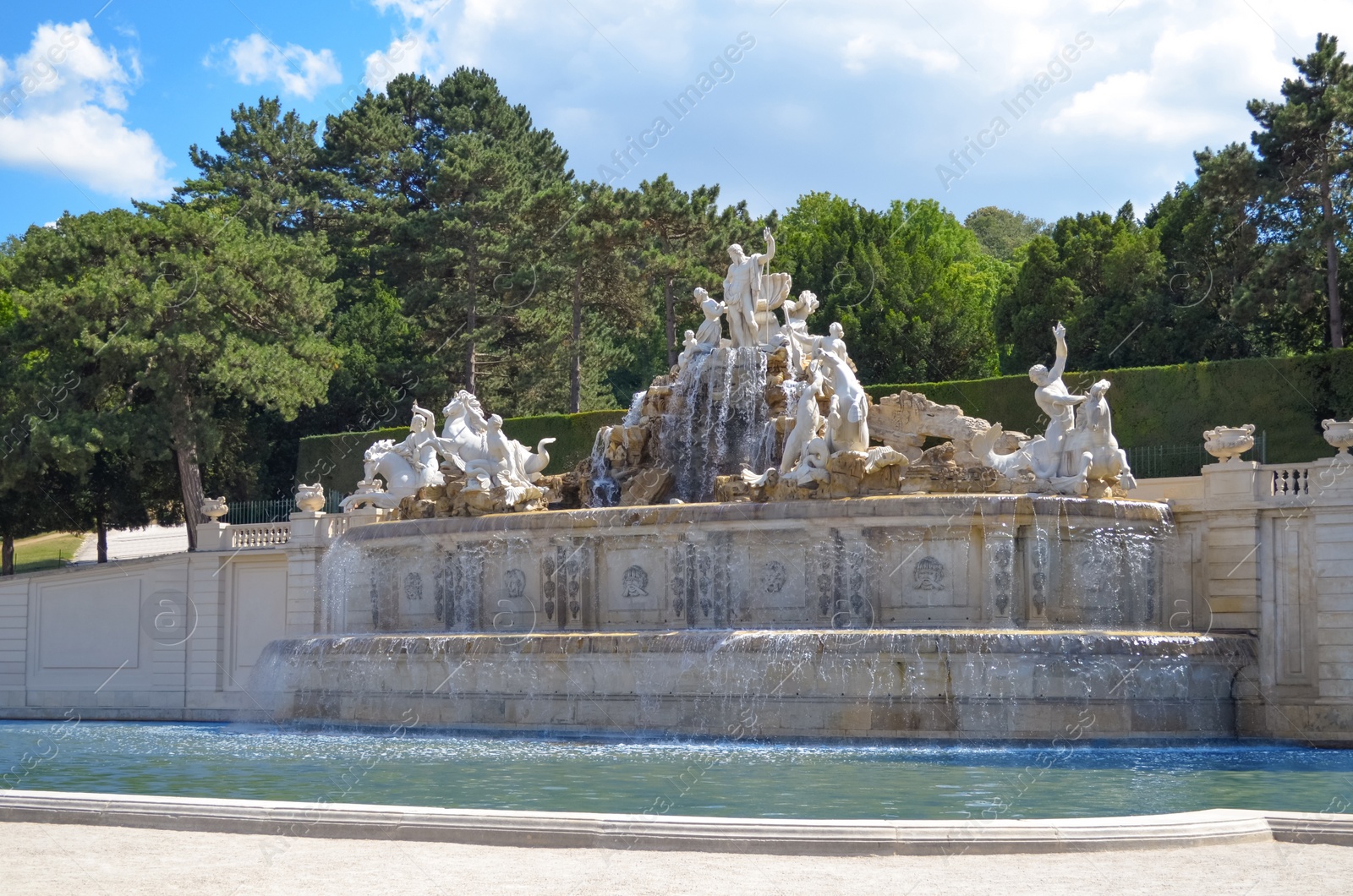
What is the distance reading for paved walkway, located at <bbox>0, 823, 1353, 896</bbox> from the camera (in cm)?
897

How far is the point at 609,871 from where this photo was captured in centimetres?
948

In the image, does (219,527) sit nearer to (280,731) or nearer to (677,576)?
(280,731)

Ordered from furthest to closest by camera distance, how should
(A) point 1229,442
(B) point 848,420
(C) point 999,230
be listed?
(C) point 999,230, (A) point 1229,442, (B) point 848,420

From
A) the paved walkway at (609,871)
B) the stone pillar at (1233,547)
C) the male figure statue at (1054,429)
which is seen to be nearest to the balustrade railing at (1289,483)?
the stone pillar at (1233,547)

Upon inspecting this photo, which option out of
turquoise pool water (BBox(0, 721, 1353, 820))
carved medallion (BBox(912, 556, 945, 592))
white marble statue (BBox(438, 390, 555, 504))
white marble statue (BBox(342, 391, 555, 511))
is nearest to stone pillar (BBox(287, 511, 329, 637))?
white marble statue (BBox(342, 391, 555, 511))

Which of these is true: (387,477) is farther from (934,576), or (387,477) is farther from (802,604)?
(934,576)

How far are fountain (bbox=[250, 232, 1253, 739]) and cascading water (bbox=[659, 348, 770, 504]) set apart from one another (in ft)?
4.22

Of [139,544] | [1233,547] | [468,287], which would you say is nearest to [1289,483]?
[1233,547]

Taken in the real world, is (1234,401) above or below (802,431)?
above

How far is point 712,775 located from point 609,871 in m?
7.20

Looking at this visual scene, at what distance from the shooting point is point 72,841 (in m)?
10.8

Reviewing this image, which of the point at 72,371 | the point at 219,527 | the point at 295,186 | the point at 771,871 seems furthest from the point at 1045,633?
the point at 295,186

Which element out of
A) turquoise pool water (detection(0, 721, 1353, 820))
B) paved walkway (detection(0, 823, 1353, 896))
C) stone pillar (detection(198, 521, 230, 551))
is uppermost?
stone pillar (detection(198, 521, 230, 551))

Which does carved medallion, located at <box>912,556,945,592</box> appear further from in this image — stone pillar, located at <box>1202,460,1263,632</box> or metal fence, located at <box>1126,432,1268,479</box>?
metal fence, located at <box>1126,432,1268,479</box>
